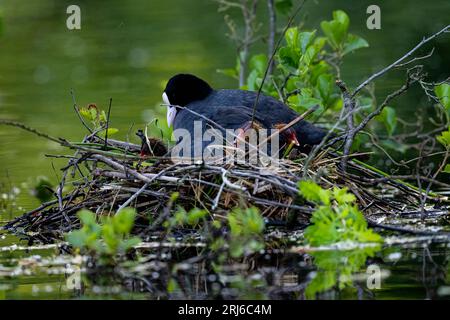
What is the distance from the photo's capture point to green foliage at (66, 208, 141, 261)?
205 inches

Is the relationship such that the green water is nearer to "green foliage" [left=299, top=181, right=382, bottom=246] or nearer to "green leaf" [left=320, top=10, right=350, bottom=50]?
"green leaf" [left=320, top=10, right=350, bottom=50]

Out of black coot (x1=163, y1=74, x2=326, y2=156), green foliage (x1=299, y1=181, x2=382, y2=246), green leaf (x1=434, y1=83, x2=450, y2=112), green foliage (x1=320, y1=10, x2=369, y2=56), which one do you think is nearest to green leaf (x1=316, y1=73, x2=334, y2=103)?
green foliage (x1=320, y1=10, x2=369, y2=56)

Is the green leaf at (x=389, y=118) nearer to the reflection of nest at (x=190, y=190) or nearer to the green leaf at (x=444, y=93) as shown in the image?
the green leaf at (x=444, y=93)

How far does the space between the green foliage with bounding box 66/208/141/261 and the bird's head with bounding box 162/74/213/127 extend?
2456 mm

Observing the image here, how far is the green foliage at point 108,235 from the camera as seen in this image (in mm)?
5219

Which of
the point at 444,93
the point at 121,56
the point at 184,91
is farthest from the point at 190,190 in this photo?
the point at 121,56

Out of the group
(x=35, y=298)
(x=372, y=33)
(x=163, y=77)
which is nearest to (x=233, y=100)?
(x=35, y=298)

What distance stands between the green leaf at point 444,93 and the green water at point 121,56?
276 centimetres

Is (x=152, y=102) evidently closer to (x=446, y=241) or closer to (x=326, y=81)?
(x=326, y=81)

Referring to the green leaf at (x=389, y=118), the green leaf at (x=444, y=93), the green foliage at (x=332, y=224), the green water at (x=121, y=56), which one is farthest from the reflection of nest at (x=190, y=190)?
the green leaf at (x=389, y=118)

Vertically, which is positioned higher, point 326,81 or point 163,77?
point 163,77

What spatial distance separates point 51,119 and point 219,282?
6.48 meters

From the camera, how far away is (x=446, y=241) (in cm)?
571

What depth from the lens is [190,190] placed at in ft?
20.8
